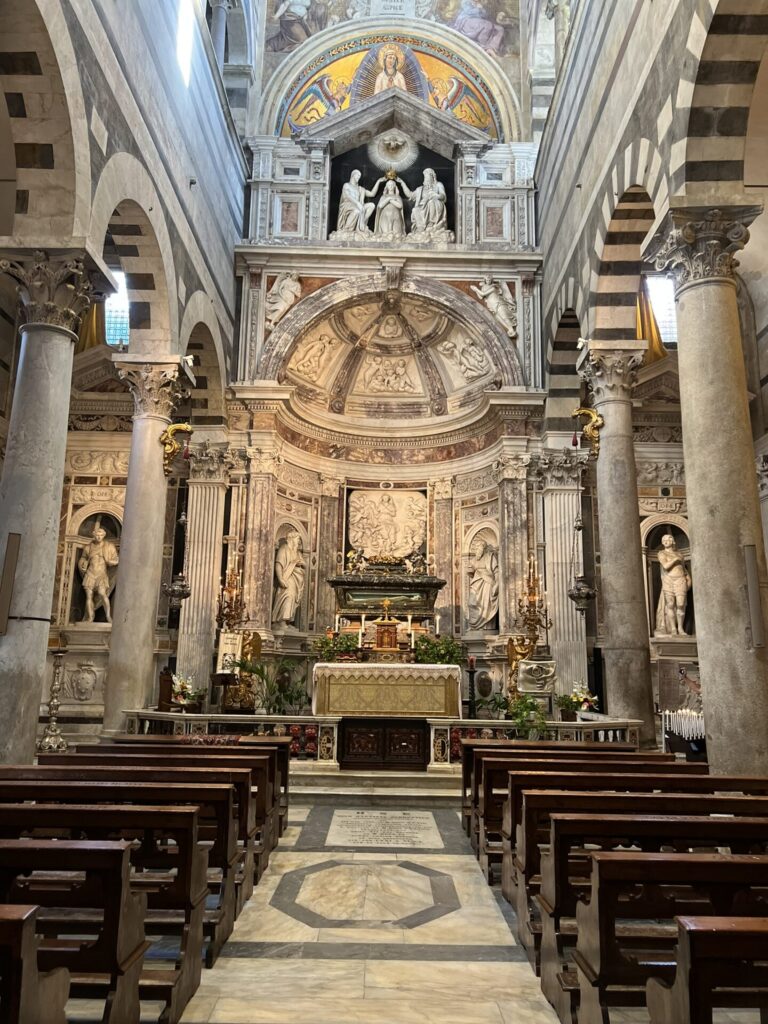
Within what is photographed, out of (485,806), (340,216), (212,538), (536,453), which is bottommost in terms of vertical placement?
(485,806)

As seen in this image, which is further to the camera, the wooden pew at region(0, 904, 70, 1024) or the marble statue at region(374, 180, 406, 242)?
the marble statue at region(374, 180, 406, 242)

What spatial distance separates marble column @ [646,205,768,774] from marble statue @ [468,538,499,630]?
1013 centimetres

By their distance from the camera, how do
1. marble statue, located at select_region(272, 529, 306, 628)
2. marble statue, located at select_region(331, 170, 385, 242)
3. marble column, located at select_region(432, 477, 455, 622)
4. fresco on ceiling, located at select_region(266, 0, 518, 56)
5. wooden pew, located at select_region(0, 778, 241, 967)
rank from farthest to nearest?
fresco on ceiling, located at select_region(266, 0, 518, 56), marble statue, located at select_region(331, 170, 385, 242), marble column, located at select_region(432, 477, 455, 622), marble statue, located at select_region(272, 529, 306, 628), wooden pew, located at select_region(0, 778, 241, 967)

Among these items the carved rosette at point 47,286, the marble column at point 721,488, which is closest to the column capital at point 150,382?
the carved rosette at point 47,286

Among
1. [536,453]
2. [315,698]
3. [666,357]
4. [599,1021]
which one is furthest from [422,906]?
Result: [666,357]

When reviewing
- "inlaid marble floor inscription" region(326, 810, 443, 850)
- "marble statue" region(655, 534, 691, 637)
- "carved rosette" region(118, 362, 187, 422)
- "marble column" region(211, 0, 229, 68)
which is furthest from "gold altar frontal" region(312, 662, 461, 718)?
"marble column" region(211, 0, 229, 68)

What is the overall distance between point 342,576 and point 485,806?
34.9 feet

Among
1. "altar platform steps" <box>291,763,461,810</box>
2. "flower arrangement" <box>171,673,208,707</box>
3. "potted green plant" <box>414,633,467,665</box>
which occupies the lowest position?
"altar platform steps" <box>291,763,461,810</box>

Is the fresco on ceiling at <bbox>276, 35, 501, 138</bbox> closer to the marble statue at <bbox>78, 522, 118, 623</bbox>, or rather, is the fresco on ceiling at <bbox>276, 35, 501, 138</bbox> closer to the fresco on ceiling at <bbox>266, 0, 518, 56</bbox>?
the fresco on ceiling at <bbox>266, 0, 518, 56</bbox>

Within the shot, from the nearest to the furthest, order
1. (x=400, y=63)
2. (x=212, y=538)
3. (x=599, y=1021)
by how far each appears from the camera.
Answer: (x=599, y=1021)
(x=212, y=538)
(x=400, y=63)

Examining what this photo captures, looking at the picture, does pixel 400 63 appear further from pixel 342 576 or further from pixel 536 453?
pixel 342 576

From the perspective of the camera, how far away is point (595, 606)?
17.2m

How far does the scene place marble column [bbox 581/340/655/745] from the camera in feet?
36.4

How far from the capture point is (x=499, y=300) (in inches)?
712
